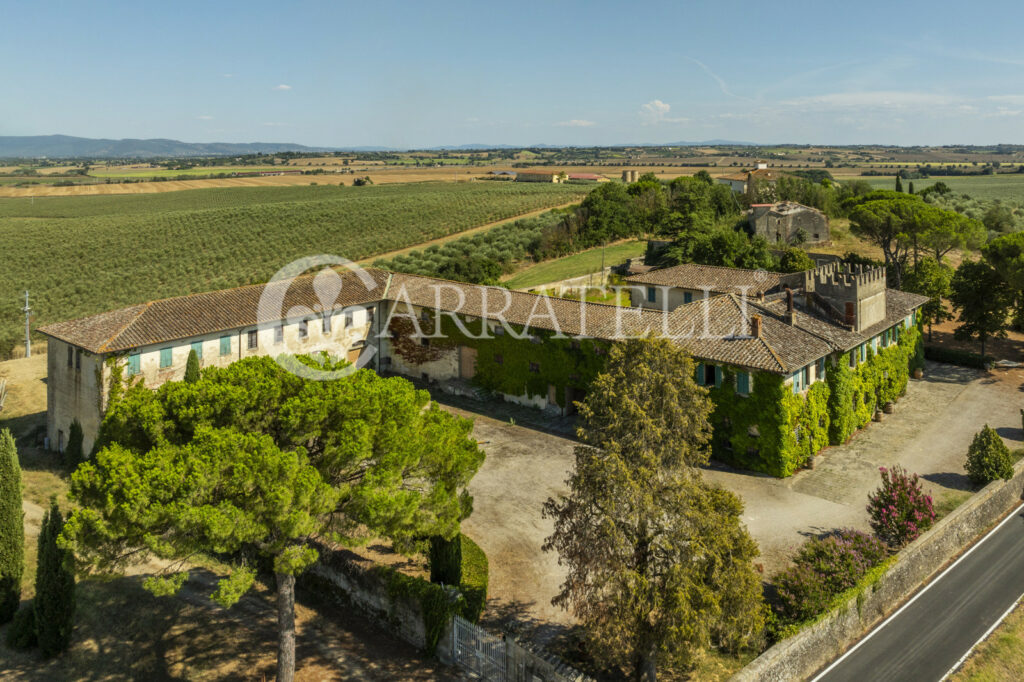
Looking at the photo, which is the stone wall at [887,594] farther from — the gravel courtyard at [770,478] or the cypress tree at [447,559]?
the cypress tree at [447,559]

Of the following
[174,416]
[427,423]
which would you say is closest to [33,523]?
[174,416]

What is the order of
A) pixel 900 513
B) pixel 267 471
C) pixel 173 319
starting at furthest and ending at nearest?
pixel 173 319 → pixel 900 513 → pixel 267 471

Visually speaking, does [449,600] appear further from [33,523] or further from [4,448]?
[33,523]

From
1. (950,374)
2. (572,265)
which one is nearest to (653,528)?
(950,374)

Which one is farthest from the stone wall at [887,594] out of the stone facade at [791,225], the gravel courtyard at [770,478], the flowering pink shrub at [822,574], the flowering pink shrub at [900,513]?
the stone facade at [791,225]

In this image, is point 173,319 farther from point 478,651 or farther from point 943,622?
point 943,622
